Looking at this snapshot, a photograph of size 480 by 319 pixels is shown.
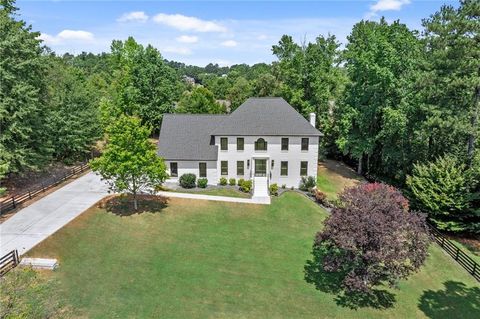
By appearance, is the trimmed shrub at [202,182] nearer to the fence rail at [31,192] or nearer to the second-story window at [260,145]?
the second-story window at [260,145]

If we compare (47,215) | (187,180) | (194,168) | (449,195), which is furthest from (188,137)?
(449,195)

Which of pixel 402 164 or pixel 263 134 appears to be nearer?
pixel 263 134

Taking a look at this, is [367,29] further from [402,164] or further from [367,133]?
[402,164]

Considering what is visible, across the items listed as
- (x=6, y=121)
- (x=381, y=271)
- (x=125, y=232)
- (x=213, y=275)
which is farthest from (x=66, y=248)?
(x=381, y=271)

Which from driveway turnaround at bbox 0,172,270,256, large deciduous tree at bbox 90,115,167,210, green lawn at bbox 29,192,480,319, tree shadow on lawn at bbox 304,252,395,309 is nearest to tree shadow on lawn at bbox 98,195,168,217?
green lawn at bbox 29,192,480,319

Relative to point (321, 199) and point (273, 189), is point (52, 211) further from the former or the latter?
point (321, 199)

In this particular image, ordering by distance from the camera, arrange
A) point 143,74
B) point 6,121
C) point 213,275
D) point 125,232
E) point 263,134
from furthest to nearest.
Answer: point 143,74
point 263,134
point 6,121
point 125,232
point 213,275
